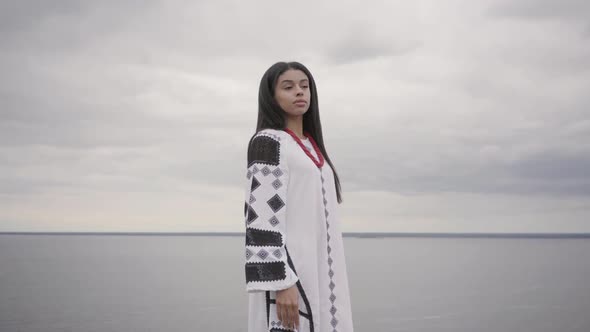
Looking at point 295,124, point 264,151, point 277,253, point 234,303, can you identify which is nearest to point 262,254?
point 277,253

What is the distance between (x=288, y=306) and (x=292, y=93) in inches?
44.8

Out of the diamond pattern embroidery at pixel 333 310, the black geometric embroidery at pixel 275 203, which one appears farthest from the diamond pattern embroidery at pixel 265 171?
the diamond pattern embroidery at pixel 333 310

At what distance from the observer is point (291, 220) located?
3.27 meters

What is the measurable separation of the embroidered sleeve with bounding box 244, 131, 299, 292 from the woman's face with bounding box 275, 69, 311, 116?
0.75 ft

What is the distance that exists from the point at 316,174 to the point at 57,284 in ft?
162

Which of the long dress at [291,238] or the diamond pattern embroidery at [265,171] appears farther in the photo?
the diamond pattern embroidery at [265,171]

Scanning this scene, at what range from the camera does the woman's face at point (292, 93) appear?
3.42 m

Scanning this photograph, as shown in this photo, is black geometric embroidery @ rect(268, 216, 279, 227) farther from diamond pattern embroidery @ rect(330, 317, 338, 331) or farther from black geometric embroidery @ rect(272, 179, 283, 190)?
diamond pattern embroidery @ rect(330, 317, 338, 331)

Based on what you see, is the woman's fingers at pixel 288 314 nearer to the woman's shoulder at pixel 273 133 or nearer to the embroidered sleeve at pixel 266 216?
the embroidered sleeve at pixel 266 216

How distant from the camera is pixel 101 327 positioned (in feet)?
90.3

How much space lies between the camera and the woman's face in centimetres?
342

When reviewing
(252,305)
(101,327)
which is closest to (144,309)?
(101,327)

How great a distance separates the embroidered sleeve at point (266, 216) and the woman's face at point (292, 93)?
229 mm

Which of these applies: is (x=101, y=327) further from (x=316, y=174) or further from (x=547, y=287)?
(x=547, y=287)
